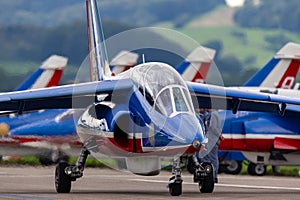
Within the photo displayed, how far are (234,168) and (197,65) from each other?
10424 mm

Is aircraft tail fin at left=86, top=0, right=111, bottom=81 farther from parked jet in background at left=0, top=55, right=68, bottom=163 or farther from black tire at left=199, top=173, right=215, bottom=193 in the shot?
parked jet in background at left=0, top=55, right=68, bottom=163

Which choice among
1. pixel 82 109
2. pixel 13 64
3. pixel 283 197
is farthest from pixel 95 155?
pixel 13 64

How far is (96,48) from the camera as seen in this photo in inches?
994

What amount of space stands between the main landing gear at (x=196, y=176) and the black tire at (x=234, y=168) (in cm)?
1621

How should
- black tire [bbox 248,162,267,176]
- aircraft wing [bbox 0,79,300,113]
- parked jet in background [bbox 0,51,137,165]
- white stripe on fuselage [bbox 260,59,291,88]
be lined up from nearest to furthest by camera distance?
aircraft wing [bbox 0,79,300,113] < black tire [bbox 248,162,267,176] < parked jet in background [bbox 0,51,137,165] < white stripe on fuselage [bbox 260,59,291,88]

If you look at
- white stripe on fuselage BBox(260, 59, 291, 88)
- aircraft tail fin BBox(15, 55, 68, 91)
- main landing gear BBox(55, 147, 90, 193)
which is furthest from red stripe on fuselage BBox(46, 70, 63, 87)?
main landing gear BBox(55, 147, 90, 193)

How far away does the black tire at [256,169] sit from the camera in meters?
35.9

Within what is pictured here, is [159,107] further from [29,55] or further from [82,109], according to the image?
[29,55]

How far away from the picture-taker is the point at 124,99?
2016 centimetres

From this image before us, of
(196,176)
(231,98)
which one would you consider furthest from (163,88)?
(231,98)

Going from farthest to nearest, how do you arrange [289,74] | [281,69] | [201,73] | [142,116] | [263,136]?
1. [201,73]
2. [289,74]
3. [281,69]
4. [263,136]
5. [142,116]

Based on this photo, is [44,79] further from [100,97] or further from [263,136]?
[100,97]

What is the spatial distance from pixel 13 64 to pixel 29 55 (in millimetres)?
1770

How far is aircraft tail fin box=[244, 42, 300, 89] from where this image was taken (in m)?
40.0
